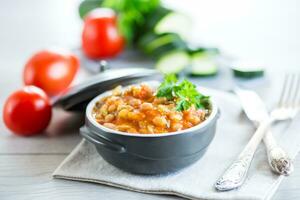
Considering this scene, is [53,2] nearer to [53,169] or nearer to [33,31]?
[33,31]

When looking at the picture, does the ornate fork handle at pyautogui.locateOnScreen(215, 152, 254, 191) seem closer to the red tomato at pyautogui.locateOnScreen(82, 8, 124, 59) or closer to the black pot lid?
the black pot lid

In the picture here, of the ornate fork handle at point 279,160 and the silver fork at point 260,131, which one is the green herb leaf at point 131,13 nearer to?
the silver fork at point 260,131

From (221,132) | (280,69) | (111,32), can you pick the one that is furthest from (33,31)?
(221,132)

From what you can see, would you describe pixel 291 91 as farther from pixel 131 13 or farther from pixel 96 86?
pixel 131 13

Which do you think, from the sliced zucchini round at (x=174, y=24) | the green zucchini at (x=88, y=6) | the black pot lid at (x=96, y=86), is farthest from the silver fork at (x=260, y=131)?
the green zucchini at (x=88, y=6)

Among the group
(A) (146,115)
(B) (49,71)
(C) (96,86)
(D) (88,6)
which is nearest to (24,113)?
(C) (96,86)

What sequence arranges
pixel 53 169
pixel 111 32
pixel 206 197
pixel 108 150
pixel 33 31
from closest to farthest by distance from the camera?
1. pixel 206 197
2. pixel 108 150
3. pixel 53 169
4. pixel 111 32
5. pixel 33 31
